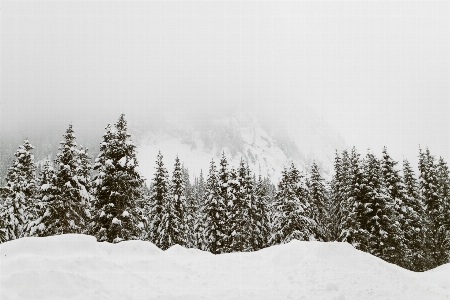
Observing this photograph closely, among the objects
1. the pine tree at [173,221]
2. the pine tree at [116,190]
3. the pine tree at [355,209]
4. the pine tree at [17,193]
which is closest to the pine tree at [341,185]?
the pine tree at [355,209]

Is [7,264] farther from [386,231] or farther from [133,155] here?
[386,231]

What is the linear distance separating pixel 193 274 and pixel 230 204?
21370 mm

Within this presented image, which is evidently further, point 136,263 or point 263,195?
point 263,195

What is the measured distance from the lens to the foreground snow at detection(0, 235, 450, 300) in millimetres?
10250

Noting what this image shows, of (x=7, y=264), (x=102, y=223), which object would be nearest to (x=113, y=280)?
(x=7, y=264)

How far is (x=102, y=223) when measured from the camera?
990 inches

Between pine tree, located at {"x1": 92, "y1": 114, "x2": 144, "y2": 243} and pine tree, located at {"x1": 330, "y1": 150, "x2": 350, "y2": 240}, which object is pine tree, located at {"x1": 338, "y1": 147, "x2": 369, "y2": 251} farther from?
pine tree, located at {"x1": 92, "y1": 114, "x2": 144, "y2": 243}

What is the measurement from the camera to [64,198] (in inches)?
1022

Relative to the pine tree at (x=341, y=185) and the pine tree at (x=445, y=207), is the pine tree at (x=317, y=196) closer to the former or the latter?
the pine tree at (x=341, y=185)

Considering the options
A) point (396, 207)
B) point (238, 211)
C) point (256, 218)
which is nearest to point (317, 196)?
point (256, 218)

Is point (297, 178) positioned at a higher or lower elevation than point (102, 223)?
higher

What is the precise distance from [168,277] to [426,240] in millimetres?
33258

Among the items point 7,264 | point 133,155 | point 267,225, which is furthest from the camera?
point 267,225

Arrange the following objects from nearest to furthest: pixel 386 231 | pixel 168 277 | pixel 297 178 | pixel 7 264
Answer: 1. pixel 7 264
2. pixel 168 277
3. pixel 386 231
4. pixel 297 178
